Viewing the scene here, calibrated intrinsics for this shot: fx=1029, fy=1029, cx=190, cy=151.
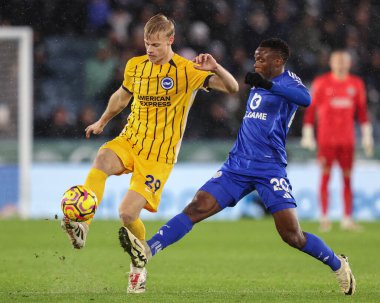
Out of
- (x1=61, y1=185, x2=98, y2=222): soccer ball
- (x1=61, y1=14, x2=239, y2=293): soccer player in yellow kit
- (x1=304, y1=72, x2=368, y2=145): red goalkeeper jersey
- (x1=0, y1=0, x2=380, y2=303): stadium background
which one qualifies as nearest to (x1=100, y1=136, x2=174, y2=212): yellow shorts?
(x1=61, y1=14, x2=239, y2=293): soccer player in yellow kit

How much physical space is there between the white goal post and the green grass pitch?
0.79 metres

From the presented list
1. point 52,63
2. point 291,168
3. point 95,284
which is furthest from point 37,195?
point 95,284

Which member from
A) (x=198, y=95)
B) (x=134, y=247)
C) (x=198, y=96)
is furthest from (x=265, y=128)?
(x=198, y=96)

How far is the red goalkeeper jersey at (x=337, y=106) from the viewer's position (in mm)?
14031

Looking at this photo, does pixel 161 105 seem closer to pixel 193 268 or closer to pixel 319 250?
pixel 319 250

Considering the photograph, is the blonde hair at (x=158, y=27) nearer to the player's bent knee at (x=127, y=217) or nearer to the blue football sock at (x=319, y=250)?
the player's bent knee at (x=127, y=217)

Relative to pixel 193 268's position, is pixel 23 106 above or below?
below

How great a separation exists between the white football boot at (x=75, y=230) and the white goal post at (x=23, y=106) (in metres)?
7.90

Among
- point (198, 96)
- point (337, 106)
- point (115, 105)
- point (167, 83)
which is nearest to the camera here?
point (167, 83)

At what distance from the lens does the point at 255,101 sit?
759cm

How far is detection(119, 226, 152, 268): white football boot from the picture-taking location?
699 centimetres

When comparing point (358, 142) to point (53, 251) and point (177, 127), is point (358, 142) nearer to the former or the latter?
point (53, 251)

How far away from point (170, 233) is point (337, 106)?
7252 mm

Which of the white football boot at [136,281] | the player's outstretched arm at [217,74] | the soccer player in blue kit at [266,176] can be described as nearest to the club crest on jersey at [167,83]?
the player's outstretched arm at [217,74]
